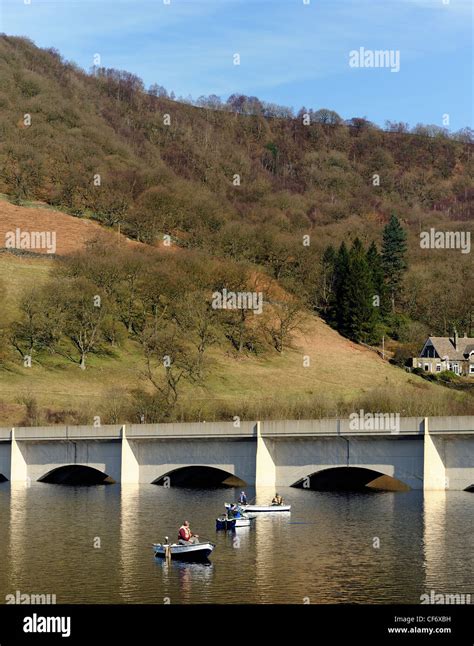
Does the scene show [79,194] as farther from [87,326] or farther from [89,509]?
[89,509]

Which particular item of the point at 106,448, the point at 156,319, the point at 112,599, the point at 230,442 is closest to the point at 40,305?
the point at 156,319

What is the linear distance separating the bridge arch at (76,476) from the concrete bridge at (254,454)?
10cm

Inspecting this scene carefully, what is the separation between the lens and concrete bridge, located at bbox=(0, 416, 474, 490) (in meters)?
81.6

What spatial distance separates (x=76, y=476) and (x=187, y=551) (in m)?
50.0

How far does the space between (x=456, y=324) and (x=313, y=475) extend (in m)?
82.9

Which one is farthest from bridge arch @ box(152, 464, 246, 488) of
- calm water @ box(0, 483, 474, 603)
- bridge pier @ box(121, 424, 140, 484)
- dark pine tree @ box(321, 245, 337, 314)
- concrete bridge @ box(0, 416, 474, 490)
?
dark pine tree @ box(321, 245, 337, 314)

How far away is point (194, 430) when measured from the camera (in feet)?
301

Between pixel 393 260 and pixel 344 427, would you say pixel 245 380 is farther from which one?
pixel 344 427

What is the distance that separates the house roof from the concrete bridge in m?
63.3

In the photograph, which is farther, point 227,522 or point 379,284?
point 379,284

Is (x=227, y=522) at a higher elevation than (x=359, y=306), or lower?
lower

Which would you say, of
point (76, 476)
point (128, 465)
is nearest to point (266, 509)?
point (128, 465)

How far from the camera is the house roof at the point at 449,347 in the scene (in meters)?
158

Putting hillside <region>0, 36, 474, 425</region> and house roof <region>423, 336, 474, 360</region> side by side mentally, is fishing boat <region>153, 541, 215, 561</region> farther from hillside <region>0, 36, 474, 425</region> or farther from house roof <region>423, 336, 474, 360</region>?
house roof <region>423, 336, 474, 360</region>
